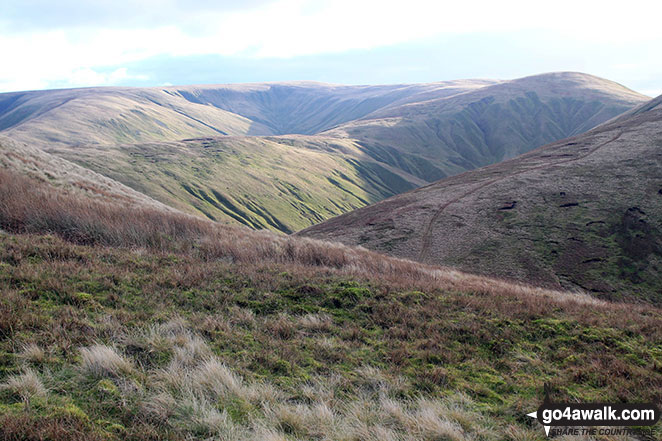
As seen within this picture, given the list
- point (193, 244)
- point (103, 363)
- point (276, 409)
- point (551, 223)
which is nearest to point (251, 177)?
point (551, 223)

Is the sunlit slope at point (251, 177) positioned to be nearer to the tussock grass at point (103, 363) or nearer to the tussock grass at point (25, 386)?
the tussock grass at point (103, 363)

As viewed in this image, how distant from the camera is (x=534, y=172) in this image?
170ft

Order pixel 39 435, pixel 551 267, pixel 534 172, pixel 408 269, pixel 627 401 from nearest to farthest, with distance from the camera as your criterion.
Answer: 1. pixel 39 435
2. pixel 627 401
3. pixel 408 269
4. pixel 551 267
5. pixel 534 172

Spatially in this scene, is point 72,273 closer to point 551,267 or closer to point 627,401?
point 627,401

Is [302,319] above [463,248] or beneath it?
above

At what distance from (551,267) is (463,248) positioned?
289 inches

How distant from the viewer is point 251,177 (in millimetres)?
144125

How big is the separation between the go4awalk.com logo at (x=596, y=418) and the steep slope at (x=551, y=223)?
2439 cm

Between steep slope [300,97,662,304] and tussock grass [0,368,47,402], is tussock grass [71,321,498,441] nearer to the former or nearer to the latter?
tussock grass [0,368,47,402]

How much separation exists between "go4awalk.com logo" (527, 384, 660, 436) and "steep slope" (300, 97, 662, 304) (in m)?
24.4

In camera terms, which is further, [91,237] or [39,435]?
[91,237]

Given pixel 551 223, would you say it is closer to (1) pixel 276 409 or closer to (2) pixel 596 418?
(2) pixel 596 418

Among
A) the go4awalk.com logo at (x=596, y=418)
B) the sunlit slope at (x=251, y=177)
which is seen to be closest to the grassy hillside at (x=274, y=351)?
the go4awalk.com logo at (x=596, y=418)

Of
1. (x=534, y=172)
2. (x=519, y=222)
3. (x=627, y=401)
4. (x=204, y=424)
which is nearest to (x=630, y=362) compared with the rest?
(x=627, y=401)
